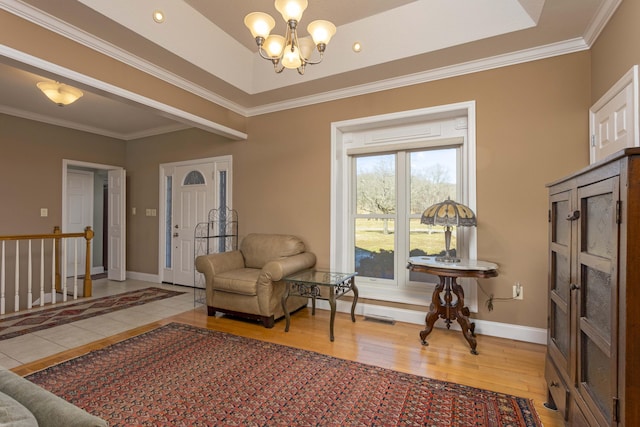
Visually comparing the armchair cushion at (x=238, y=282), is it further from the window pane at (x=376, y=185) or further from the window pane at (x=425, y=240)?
the window pane at (x=425, y=240)

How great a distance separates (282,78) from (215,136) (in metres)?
1.74

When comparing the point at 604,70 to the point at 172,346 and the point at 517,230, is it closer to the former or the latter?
the point at 517,230

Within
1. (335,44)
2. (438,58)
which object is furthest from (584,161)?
(335,44)

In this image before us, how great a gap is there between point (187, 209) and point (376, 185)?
10.5ft

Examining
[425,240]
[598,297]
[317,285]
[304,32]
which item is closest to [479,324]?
[425,240]

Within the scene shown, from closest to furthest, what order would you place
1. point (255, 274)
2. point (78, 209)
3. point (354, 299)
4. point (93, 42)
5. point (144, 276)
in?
point (93, 42) → point (354, 299) → point (255, 274) → point (144, 276) → point (78, 209)

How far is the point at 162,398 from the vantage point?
1.94 m

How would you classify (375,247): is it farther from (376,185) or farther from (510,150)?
(510,150)

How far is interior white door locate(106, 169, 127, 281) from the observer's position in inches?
218

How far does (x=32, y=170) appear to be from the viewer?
452cm

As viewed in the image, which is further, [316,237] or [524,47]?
[316,237]

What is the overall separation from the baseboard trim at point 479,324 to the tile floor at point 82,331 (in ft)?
7.16

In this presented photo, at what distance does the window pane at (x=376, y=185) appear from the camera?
3672mm

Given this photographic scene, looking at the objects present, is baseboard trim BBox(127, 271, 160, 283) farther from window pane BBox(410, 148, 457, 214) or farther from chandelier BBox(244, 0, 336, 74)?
chandelier BBox(244, 0, 336, 74)
